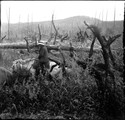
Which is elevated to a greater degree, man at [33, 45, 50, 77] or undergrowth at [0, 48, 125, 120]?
man at [33, 45, 50, 77]

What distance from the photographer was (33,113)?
11.2 feet

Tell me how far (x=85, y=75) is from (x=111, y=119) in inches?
49.0

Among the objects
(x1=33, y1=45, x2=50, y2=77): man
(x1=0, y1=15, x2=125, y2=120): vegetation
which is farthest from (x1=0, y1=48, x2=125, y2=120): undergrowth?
(x1=33, y1=45, x2=50, y2=77): man

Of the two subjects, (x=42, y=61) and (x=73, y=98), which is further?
(x=42, y=61)

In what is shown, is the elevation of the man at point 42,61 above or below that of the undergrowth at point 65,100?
above

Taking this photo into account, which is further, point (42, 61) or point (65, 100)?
point (42, 61)

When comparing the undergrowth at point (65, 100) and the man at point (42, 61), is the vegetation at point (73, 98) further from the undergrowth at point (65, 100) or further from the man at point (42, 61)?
the man at point (42, 61)

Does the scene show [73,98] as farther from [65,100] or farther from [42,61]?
[42,61]

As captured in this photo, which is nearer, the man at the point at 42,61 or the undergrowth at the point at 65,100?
the undergrowth at the point at 65,100

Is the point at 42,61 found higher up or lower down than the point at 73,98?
higher up

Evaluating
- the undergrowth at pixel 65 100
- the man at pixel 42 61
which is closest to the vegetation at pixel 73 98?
the undergrowth at pixel 65 100

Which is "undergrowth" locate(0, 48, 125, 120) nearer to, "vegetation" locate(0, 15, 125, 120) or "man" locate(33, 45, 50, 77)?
"vegetation" locate(0, 15, 125, 120)

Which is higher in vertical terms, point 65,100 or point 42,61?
point 42,61

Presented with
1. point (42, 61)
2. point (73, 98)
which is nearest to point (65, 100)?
point (73, 98)
